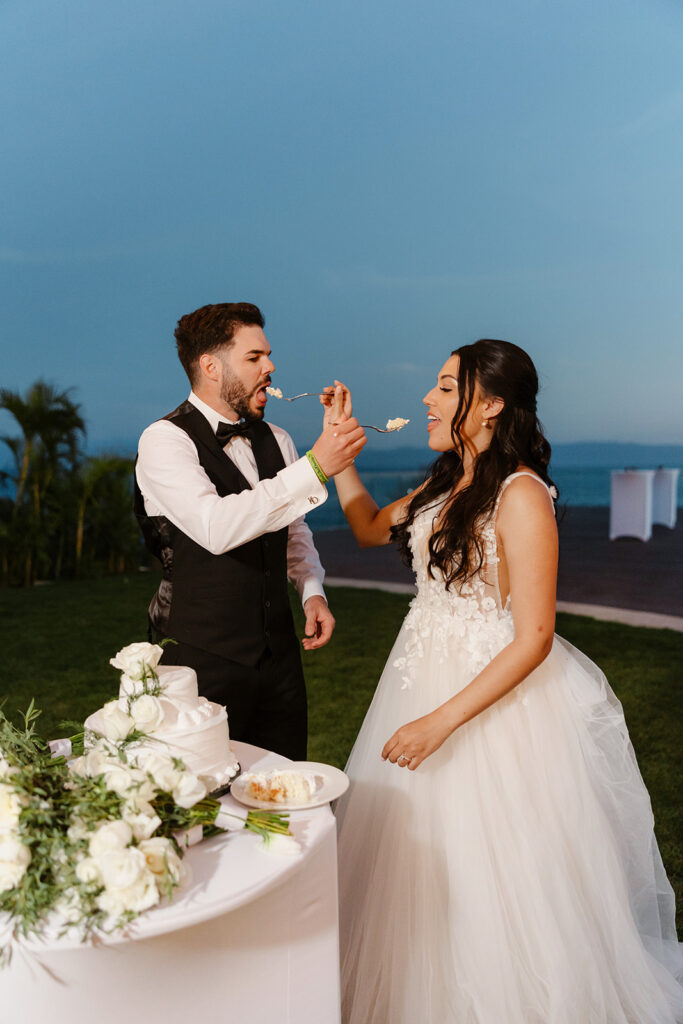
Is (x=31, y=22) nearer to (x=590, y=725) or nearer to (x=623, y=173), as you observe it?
(x=623, y=173)

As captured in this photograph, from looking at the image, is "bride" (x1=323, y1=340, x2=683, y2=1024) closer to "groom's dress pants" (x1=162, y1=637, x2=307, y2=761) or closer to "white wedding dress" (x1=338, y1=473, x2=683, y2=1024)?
"white wedding dress" (x1=338, y1=473, x2=683, y2=1024)

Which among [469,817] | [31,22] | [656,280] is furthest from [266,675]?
[31,22]

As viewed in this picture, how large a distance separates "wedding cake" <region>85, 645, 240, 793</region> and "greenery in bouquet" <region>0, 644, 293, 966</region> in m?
0.06

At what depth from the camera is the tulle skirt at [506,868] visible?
2.04 meters

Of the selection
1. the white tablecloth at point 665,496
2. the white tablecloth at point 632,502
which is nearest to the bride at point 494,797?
the white tablecloth at point 632,502

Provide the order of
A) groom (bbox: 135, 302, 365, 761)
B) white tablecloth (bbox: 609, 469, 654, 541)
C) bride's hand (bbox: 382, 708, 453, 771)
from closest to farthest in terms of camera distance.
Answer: bride's hand (bbox: 382, 708, 453, 771) → groom (bbox: 135, 302, 365, 761) → white tablecloth (bbox: 609, 469, 654, 541)

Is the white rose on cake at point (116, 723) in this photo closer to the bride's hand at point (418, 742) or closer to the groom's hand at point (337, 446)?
the bride's hand at point (418, 742)

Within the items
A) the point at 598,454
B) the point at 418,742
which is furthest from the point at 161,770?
the point at 598,454

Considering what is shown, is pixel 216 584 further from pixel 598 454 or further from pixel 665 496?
pixel 598 454

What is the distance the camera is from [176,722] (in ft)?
5.31

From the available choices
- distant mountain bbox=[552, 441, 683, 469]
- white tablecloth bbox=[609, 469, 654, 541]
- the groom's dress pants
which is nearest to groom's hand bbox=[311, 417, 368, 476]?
the groom's dress pants

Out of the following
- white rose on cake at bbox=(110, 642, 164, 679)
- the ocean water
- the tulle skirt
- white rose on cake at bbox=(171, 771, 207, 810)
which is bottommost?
the ocean water

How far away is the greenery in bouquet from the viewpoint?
122cm

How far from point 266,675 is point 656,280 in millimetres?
15261
